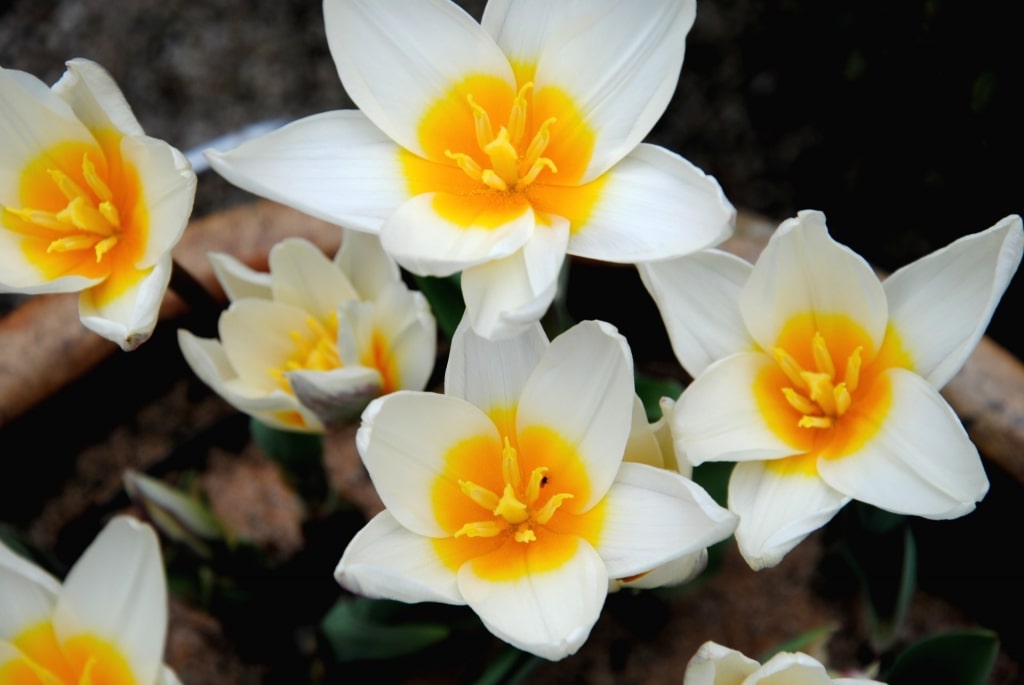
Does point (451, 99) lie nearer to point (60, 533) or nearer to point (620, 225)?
point (620, 225)

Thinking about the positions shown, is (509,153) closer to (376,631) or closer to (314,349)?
(314,349)

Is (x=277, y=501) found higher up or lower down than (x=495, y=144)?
lower down

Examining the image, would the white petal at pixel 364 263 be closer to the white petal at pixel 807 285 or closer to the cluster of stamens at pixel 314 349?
the cluster of stamens at pixel 314 349

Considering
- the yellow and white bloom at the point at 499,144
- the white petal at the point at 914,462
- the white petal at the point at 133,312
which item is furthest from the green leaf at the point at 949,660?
the white petal at the point at 133,312

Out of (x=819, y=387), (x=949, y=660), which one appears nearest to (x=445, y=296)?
(x=819, y=387)

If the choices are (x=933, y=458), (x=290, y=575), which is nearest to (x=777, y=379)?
(x=933, y=458)

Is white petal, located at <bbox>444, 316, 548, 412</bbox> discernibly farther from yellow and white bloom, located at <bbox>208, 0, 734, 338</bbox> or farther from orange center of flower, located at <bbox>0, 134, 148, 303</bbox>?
orange center of flower, located at <bbox>0, 134, 148, 303</bbox>

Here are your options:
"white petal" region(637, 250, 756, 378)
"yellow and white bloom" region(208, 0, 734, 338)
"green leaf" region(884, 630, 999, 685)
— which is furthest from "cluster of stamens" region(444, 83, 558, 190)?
"green leaf" region(884, 630, 999, 685)
